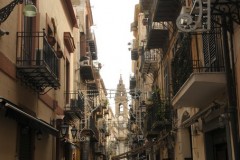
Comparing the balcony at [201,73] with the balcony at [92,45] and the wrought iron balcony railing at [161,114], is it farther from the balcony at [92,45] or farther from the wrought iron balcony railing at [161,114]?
the balcony at [92,45]

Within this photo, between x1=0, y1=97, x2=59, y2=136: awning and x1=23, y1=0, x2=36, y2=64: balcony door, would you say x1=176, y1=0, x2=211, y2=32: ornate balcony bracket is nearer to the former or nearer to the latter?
x1=0, y1=97, x2=59, y2=136: awning

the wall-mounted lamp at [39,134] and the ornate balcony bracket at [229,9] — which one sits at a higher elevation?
the ornate balcony bracket at [229,9]

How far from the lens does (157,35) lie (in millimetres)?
18781

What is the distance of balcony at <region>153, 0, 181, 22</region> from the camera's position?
15.0 m

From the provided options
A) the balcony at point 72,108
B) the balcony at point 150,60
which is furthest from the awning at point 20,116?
the balcony at point 150,60

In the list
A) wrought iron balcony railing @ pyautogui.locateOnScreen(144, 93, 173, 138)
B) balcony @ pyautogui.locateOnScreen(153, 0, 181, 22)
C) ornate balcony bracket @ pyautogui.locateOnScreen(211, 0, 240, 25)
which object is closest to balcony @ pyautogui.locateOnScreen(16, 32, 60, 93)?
balcony @ pyautogui.locateOnScreen(153, 0, 181, 22)

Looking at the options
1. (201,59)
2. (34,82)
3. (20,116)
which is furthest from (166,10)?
(20,116)

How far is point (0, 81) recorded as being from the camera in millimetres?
9969

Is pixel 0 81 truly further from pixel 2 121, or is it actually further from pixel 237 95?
pixel 237 95

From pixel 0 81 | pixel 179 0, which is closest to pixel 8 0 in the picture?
pixel 0 81

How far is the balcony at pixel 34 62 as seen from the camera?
11.4 metres

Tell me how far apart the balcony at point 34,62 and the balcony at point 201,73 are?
3.53 m

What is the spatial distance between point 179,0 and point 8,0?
6327 millimetres

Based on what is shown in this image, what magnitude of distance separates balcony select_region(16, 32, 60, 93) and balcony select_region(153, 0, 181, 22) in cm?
400
